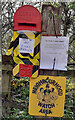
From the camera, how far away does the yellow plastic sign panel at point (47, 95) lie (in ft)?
8.02

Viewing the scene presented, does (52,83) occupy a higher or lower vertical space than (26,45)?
lower

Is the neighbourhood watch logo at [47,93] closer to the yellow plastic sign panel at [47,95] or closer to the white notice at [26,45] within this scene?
the yellow plastic sign panel at [47,95]

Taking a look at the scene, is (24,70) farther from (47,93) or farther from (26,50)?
(47,93)

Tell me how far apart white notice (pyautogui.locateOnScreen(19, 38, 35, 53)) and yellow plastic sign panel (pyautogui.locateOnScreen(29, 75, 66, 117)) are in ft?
1.28

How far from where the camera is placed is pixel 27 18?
2322mm

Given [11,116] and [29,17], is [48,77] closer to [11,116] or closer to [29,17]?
[29,17]

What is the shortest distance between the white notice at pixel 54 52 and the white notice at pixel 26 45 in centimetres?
15

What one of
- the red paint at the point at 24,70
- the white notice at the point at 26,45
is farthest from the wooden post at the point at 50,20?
the red paint at the point at 24,70

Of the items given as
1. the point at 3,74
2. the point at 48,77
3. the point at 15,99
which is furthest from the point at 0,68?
the point at 48,77

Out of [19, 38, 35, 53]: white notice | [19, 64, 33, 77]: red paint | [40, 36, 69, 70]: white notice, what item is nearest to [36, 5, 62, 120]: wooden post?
[40, 36, 69, 70]: white notice

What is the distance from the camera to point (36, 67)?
2416 mm

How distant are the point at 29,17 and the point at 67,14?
0.92 meters

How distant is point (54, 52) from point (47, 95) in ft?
1.94

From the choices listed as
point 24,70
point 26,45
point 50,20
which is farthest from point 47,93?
point 50,20
